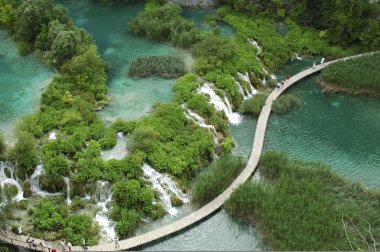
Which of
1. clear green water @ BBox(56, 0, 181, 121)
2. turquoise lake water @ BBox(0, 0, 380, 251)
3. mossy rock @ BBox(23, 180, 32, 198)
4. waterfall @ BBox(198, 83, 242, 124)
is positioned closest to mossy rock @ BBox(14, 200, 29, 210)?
mossy rock @ BBox(23, 180, 32, 198)

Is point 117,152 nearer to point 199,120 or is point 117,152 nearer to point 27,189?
point 27,189

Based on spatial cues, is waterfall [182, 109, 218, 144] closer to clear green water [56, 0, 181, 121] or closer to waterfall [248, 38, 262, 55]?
clear green water [56, 0, 181, 121]

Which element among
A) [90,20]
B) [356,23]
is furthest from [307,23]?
[90,20]

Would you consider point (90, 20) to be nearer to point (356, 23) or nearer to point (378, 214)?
point (356, 23)

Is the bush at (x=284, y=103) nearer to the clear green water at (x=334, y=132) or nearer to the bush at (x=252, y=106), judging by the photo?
the clear green water at (x=334, y=132)

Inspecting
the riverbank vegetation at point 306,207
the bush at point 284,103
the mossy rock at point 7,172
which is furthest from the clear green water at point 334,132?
the mossy rock at point 7,172

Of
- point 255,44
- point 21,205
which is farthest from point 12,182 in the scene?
point 255,44
